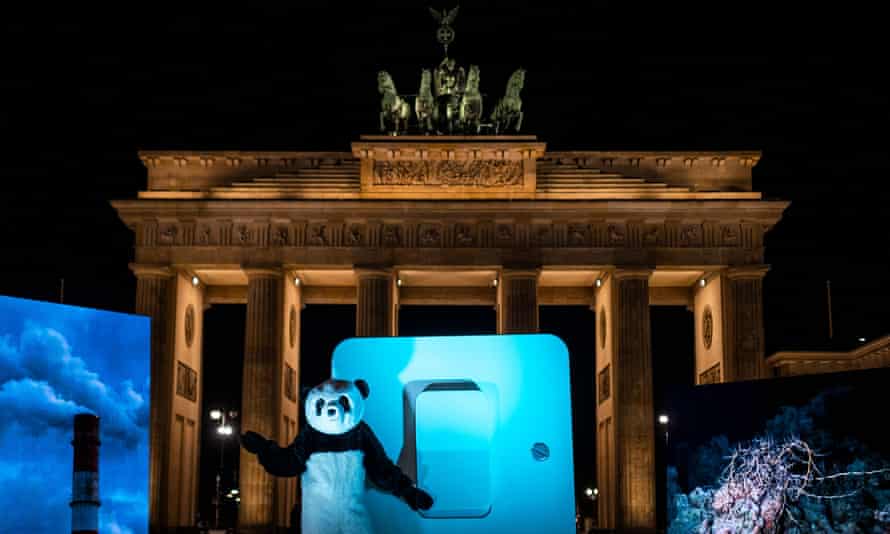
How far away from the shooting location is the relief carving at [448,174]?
52688 mm

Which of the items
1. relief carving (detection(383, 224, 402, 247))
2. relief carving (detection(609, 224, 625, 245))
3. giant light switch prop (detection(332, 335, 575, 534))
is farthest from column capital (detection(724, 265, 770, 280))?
giant light switch prop (detection(332, 335, 575, 534))

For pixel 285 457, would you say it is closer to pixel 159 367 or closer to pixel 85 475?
pixel 85 475

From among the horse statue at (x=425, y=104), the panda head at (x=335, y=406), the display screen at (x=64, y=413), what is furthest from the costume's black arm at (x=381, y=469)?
the horse statue at (x=425, y=104)

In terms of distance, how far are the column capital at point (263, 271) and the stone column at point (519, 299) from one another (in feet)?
32.1

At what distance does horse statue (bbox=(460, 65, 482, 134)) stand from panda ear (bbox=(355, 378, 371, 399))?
1858 inches

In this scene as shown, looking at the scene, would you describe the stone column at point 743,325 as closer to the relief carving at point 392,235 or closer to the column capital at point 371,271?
the relief carving at point 392,235

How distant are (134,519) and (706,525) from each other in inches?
150

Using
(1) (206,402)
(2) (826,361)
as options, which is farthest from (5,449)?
(1) (206,402)

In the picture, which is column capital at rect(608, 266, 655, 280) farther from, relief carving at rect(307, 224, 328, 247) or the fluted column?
the fluted column

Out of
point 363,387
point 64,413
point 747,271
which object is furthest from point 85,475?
point 747,271

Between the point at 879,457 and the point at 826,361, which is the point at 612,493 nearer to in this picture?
the point at 826,361

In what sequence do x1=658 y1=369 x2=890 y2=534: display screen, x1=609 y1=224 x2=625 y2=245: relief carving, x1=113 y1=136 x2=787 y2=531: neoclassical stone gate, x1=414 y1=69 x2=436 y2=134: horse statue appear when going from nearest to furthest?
x1=658 y1=369 x2=890 y2=534: display screen → x1=113 y1=136 x2=787 y2=531: neoclassical stone gate → x1=609 y1=224 x2=625 y2=245: relief carving → x1=414 y1=69 x2=436 y2=134: horse statue

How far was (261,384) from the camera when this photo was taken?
5066 cm

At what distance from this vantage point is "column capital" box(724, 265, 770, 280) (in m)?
50.9
